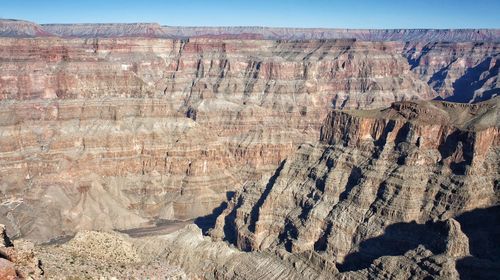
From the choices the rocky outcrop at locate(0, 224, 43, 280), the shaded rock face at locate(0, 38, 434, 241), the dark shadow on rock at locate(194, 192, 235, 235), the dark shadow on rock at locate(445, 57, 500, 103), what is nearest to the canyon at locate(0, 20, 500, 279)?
the shaded rock face at locate(0, 38, 434, 241)

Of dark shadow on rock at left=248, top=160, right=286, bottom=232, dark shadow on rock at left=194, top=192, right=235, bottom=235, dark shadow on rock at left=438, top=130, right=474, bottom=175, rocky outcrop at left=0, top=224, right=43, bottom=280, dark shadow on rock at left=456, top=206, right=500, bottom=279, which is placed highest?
dark shadow on rock at left=438, top=130, right=474, bottom=175

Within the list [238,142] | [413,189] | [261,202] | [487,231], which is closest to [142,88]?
[238,142]

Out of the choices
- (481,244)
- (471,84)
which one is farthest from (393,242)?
(471,84)

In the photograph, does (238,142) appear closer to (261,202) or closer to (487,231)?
(261,202)

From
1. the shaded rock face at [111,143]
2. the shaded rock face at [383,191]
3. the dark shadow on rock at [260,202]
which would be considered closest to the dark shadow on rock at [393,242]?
the shaded rock face at [383,191]

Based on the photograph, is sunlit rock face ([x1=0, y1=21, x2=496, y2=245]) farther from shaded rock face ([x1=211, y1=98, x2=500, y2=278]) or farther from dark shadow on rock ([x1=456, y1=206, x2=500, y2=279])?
dark shadow on rock ([x1=456, y1=206, x2=500, y2=279])

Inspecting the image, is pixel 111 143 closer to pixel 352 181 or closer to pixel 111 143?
pixel 111 143
